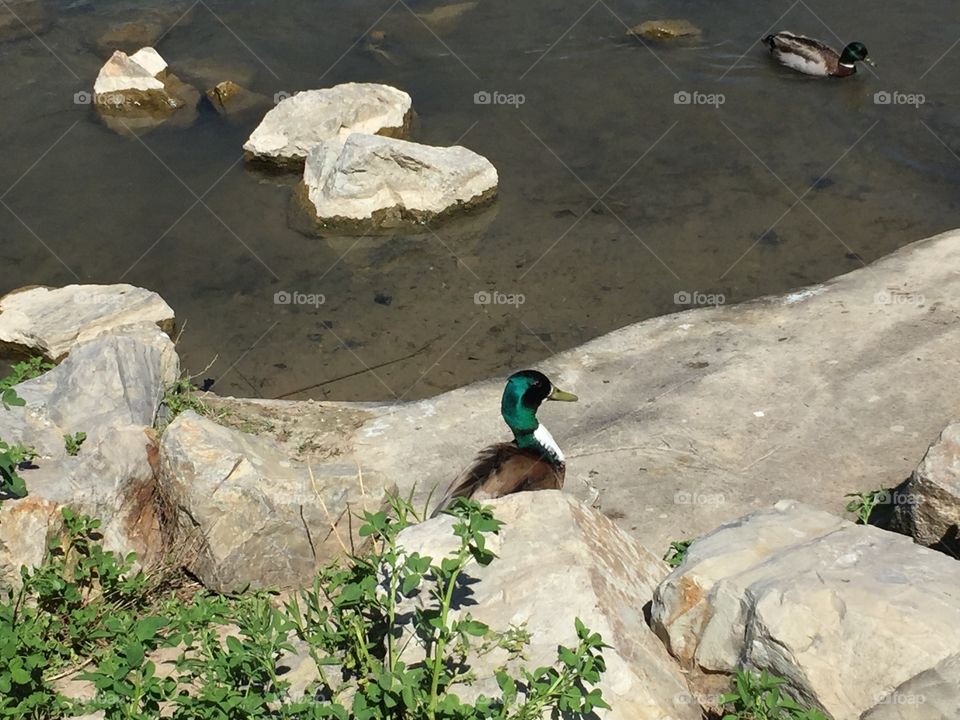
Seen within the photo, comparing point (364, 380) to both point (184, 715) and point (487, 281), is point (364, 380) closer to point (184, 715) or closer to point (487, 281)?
point (487, 281)

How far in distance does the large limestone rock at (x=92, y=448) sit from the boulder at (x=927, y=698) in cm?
356

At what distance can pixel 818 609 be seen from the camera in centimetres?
417

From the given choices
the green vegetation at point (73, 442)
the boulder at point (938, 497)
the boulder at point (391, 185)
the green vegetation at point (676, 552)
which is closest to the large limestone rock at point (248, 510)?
the green vegetation at point (73, 442)

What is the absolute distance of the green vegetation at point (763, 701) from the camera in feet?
12.8

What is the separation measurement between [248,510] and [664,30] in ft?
34.6

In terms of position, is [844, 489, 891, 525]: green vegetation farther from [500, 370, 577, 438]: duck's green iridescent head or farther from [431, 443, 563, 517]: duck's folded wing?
[500, 370, 577, 438]: duck's green iridescent head

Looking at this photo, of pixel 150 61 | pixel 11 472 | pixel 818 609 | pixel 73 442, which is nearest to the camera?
pixel 818 609

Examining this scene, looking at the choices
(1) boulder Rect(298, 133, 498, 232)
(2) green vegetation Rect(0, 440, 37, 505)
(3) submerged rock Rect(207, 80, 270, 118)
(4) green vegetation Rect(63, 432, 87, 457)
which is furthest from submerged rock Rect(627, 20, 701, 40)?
(2) green vegetation Rect(0, 440, 37, 505)

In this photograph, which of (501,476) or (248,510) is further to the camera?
(501,476)

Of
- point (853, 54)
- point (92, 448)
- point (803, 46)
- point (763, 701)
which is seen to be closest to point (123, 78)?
point (803, 46)

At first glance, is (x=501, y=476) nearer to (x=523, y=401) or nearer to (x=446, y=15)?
(x=523, y=401)

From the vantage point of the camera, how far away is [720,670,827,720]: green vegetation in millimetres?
3914

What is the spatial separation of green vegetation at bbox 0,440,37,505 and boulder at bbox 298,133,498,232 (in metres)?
5.86

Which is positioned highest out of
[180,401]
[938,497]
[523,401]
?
[938,497]
